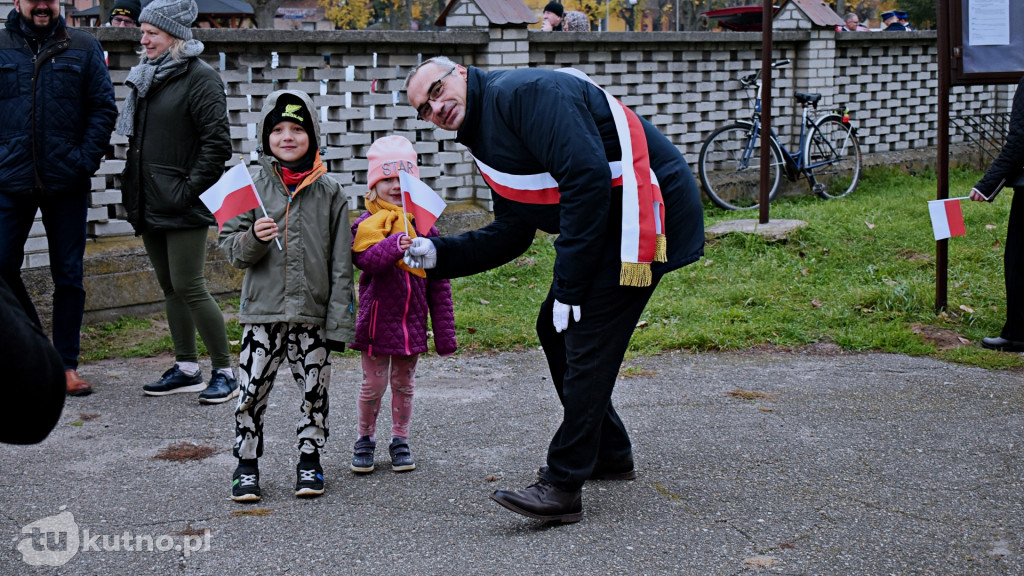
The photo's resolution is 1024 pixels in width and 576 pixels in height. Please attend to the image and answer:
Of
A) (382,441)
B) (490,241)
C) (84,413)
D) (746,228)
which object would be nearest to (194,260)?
(84,413)

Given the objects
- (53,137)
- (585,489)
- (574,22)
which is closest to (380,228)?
(585,489)

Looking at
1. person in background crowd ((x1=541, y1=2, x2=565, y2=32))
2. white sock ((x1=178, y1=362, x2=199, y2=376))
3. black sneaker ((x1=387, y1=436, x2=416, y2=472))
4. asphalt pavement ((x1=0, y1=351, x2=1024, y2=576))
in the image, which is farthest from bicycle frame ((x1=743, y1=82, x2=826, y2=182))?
black sneaker ((x1=387, y1=436, x2=416, y2=472))

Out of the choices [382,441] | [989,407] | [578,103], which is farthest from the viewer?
[989,407]

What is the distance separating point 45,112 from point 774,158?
27.2ft

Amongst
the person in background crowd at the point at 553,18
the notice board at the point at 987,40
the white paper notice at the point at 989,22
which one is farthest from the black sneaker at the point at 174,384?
the person in background crowd at the point at 553,18

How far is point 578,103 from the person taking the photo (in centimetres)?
379

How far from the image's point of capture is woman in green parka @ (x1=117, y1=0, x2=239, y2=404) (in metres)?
5.70

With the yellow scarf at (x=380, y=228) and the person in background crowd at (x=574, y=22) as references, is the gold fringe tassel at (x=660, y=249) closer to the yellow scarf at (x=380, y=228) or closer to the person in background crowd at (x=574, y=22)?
the yellow scarf at (x=380, y=228)

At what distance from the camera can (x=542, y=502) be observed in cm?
399

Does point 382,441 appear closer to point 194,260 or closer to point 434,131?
point 194,260

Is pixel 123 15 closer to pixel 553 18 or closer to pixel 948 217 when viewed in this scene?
pixel 948 217

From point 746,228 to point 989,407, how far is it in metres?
4.31

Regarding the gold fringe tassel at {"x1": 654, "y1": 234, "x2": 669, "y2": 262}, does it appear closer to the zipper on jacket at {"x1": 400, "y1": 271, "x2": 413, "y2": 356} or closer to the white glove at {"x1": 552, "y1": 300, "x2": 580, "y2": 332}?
the white glove at {"x1": 552, "y1": 300, "x2": 580, "y2": 332}

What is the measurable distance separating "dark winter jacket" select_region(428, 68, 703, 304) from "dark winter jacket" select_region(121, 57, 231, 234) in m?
2.17
